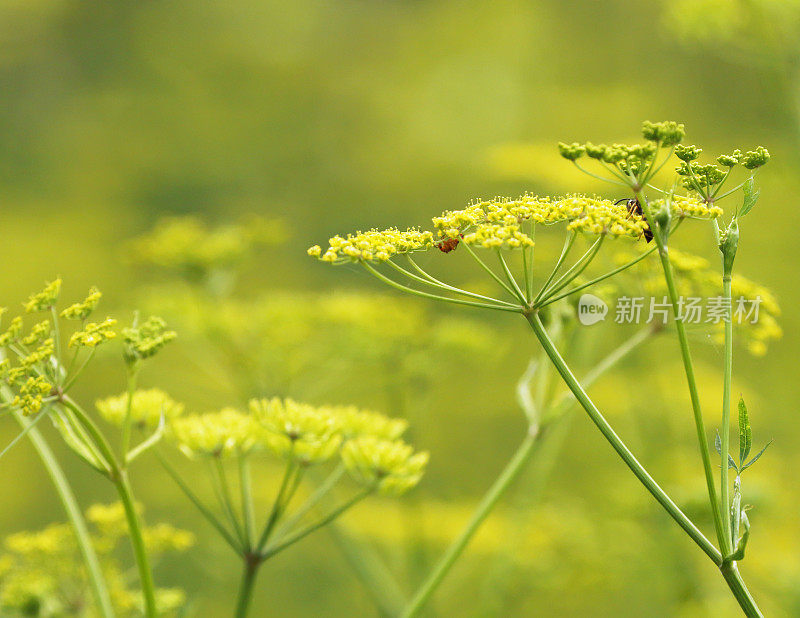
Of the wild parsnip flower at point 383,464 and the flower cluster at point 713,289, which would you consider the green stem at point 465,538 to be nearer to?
the wild parsnip flower at point 383,464

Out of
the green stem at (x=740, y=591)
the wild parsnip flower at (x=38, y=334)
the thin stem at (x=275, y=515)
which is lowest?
the green stem at (x=740, y=591)

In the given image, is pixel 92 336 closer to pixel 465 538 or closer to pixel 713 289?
pixel 465 538

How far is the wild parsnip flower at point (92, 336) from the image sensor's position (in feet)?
1.79

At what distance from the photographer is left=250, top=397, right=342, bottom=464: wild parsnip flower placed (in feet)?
2.31

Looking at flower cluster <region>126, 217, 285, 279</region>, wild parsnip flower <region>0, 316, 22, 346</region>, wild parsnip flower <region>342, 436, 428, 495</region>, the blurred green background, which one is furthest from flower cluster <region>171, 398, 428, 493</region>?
the blurred green background

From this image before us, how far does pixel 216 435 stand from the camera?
73 cm

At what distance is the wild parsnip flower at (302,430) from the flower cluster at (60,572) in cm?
27

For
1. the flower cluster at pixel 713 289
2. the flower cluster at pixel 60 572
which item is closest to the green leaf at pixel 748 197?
the flower cluster at pixel 713 289

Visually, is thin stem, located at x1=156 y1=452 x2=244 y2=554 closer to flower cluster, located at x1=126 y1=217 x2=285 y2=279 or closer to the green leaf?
the green leaf

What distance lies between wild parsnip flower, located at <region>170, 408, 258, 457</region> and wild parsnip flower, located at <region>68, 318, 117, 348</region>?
19 centimetres

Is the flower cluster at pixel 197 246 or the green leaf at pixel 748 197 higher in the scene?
the flower cluster at pixel 197 246

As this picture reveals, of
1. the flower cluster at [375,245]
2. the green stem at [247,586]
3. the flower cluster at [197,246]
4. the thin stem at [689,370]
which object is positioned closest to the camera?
the thin stem at [689,370]

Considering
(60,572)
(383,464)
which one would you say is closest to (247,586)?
(383,464)

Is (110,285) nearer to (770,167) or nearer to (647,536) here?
(647,536)
